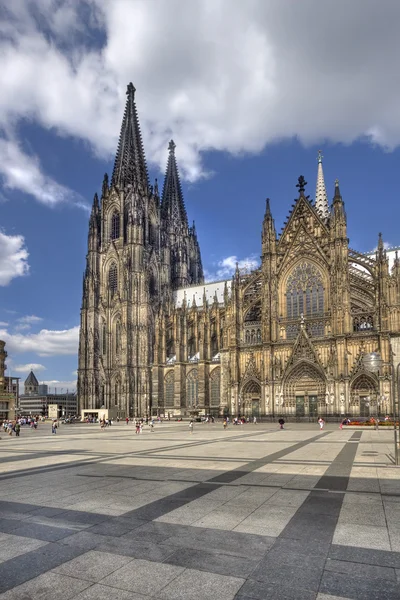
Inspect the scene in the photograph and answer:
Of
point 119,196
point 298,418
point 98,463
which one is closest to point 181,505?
point 98,463

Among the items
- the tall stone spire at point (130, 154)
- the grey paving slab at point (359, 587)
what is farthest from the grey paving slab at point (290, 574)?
the tall stone spire at point (130, 154)

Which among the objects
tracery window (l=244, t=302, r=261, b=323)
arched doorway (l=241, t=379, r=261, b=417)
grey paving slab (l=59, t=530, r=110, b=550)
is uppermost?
tracery window (l=244, t=302, r=261, b=323)

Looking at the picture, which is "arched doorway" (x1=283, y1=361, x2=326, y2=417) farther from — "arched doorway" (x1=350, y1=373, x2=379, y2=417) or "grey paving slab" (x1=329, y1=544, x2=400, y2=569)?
"grey paving slab" (x1=329, y1=544, x2=400, y2=569)

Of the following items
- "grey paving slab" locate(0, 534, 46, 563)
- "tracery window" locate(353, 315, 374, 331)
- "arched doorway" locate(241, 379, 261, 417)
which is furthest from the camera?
"arched doorway" locate(241, 379, 261, 417)

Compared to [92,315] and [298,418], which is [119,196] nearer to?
[92,315]

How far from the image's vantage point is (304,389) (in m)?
57.1

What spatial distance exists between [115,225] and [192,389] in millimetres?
35556

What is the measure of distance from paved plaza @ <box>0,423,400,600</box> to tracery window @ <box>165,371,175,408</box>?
203ft

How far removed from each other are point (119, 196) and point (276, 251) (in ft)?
127

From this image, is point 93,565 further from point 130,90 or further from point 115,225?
point 130,90

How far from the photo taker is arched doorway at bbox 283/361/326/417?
184 ft

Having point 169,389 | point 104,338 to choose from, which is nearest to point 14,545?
point 169,389

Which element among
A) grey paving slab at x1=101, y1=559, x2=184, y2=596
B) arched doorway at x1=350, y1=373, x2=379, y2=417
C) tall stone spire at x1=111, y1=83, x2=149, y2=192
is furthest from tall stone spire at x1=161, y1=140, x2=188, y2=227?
grey paving slab at x1=101, y1=559, x2=184, y2=596

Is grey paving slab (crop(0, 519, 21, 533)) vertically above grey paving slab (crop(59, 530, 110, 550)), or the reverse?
grey paving slab (crop(59, 530, 110, 550))
